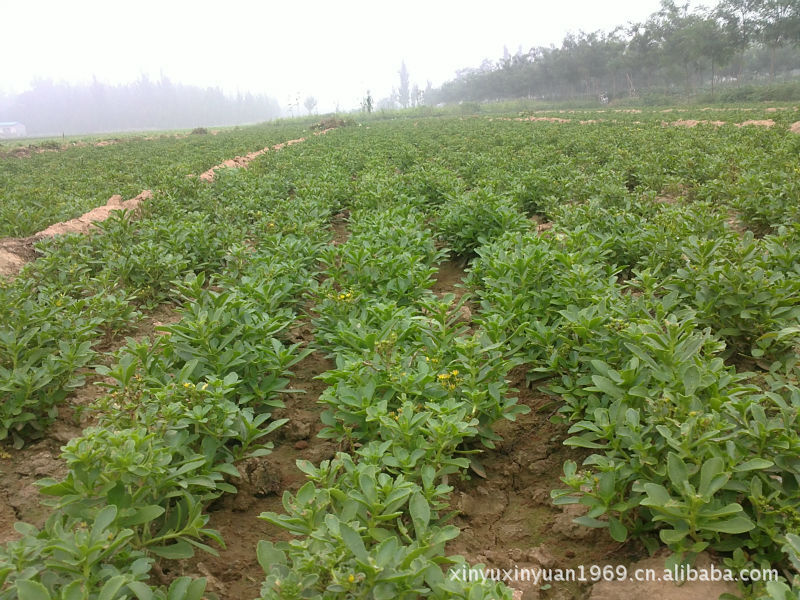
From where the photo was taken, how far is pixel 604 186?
6.57 meters

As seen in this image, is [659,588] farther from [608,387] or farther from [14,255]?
[14,255]

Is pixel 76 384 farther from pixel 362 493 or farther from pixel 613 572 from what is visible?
pixel 613 572

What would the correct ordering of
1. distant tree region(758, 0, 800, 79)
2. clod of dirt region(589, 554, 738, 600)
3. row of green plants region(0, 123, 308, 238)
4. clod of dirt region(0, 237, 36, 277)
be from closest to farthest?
clod of dirt region(589, 554, 738, 600), clod of dirt region(0, 237, 36, 277), row of green plants region(0, 123, 308, 238), distant tree region(758, 0, 800, 79)

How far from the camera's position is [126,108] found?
143875 mm

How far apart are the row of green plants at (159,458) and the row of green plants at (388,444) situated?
39 centimetres

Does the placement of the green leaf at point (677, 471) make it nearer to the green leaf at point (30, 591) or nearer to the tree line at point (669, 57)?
the green leaf at point (30, 591)

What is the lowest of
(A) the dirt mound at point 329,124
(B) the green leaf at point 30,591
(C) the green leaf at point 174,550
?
(C) the green leaf at point 174,550

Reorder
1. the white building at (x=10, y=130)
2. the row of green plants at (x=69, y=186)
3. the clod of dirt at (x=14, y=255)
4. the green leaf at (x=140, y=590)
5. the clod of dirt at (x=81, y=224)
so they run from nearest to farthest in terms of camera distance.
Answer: the green leaf at (x=140, y=590) → the clod of dirt at (x=14, y=255) → the clod of dirt at (x=81, y=224) → the row of green plants at (x=69, y=186) → the white building at (x=10, y=130)

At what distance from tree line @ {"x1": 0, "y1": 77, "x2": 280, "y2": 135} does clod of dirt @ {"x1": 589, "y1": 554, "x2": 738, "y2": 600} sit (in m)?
140

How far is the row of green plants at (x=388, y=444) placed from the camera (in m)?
1.58

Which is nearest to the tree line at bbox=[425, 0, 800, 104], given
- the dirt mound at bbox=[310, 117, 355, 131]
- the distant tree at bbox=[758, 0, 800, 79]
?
the distant tree at bbox=[758, 0, 800, 79]

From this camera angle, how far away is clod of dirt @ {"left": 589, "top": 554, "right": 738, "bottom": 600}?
1.69 m

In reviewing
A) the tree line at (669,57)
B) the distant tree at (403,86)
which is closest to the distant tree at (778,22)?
the tree line at (669,57)

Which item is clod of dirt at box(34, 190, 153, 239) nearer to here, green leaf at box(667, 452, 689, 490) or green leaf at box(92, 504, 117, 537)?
green leaf at box(92, 504, 117, 537)
